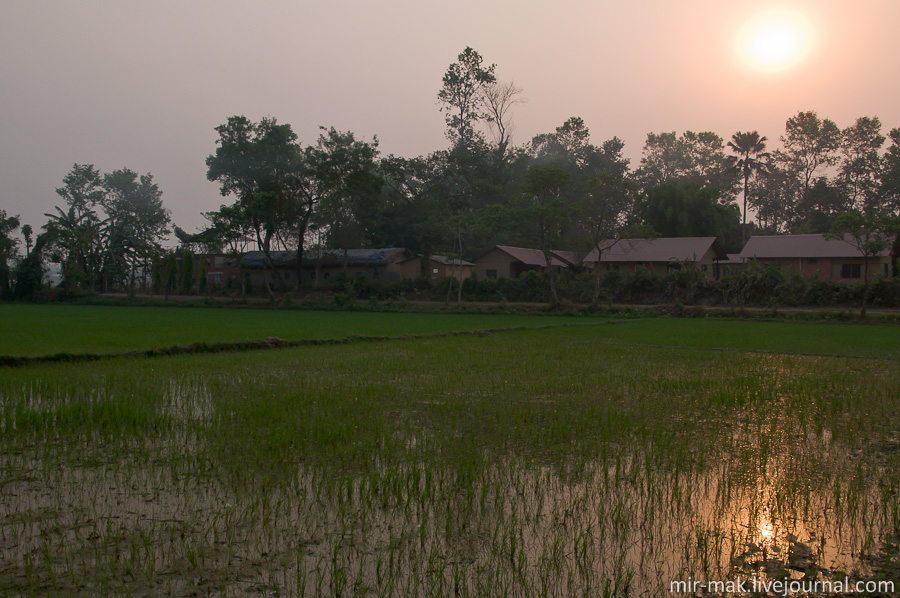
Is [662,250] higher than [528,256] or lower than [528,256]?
higher

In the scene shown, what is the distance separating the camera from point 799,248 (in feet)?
122

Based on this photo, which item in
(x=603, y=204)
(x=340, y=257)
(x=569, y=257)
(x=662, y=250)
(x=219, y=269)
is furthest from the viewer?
(x=219, y=269)

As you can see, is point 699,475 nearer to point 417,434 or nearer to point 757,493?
point 757,493

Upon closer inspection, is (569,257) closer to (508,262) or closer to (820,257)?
(508,262)

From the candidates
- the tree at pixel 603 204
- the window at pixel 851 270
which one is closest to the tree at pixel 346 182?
Answer: the tree at pixel 603 204

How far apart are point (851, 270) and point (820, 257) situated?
171 cm

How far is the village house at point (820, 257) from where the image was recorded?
35.1 m

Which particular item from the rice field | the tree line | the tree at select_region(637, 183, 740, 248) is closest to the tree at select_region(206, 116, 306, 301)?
the tree line

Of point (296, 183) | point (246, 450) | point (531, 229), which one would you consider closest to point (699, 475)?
point (246, 450)

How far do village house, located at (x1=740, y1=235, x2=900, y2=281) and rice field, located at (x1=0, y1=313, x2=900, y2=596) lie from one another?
2995cm

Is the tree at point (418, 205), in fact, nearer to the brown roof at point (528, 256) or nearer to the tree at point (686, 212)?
the brown roof at point (528, 256)

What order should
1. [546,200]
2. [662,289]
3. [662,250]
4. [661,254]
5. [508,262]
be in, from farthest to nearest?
[508,262]
[662,250]
[661,254]
[662,289]
[546,200]

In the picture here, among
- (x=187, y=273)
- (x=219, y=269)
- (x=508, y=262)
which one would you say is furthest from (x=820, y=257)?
(x=219, y=269)

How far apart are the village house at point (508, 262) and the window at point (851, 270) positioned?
1608 cm
